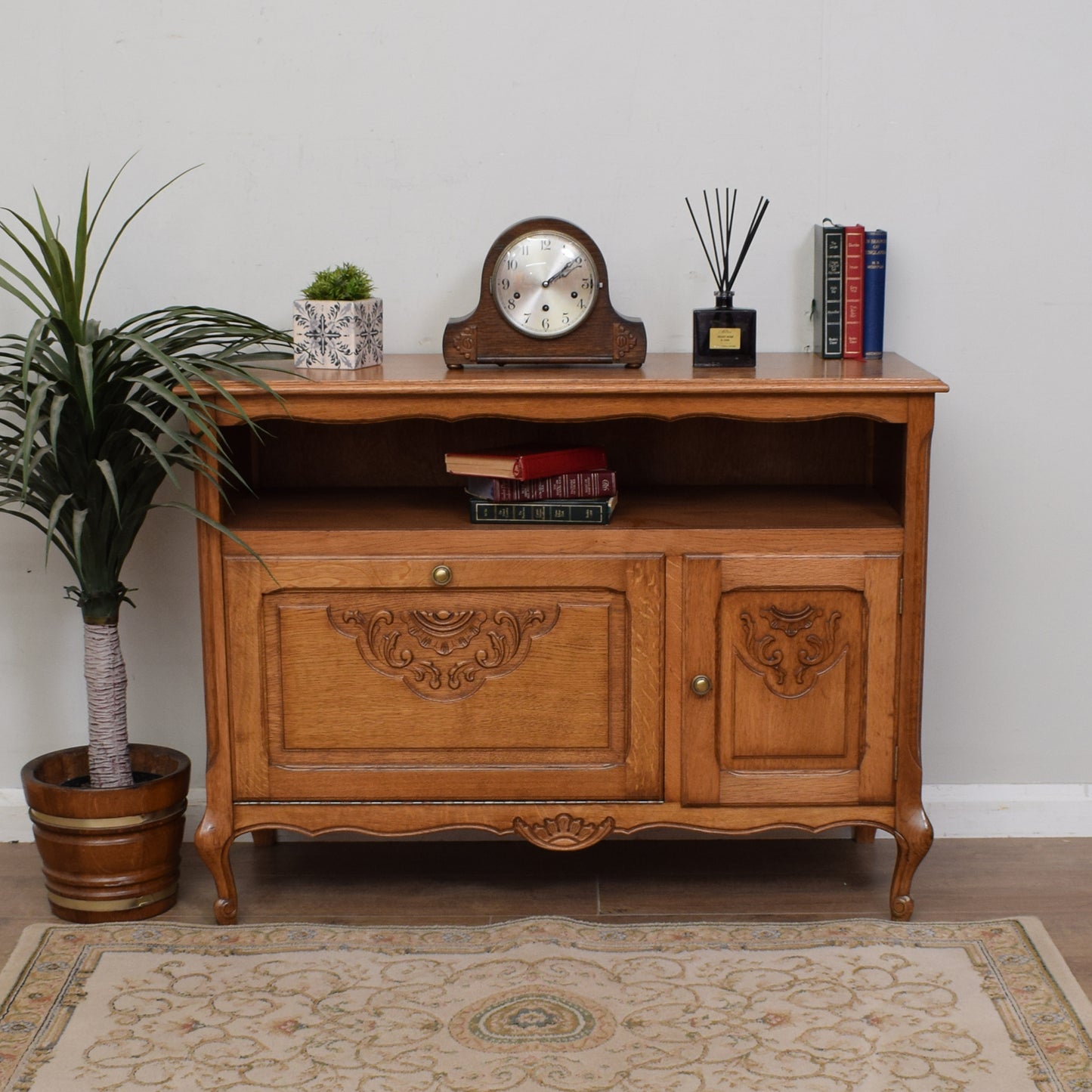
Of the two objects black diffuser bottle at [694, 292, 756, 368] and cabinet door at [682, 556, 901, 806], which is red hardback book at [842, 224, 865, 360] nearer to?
black diffuser bottle at [694, 292, 756, 368]

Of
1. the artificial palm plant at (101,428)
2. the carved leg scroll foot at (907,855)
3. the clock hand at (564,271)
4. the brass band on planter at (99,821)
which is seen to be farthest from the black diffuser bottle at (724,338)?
the brass band on planter at (99,821)

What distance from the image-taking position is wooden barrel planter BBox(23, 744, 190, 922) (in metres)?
2.44

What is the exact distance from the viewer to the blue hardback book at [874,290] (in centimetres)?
254

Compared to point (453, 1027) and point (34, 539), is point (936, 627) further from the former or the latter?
point (34, 539)

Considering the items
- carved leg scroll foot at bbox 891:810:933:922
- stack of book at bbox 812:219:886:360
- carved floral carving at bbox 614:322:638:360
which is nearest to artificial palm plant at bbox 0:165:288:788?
carved floral carving at bbox 614:322:638:360

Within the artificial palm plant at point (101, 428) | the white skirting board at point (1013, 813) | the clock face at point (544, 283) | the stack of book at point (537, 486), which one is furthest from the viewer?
the white skirting board at point (1013, 813)

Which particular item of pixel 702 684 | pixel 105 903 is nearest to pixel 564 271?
pixel 702 684

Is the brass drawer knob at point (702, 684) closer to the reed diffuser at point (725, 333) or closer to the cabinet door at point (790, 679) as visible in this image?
the cabinet door at point (790, 679)

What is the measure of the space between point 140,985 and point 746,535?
1301 millimetres

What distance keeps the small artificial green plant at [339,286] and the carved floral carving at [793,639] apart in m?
0.93

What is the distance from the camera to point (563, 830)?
2.41m

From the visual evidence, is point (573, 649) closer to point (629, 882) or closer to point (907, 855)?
point (629, 882)

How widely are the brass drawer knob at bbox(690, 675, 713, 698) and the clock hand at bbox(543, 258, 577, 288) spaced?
0.78m

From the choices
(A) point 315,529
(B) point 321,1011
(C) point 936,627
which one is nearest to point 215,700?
(A) point 315,529
